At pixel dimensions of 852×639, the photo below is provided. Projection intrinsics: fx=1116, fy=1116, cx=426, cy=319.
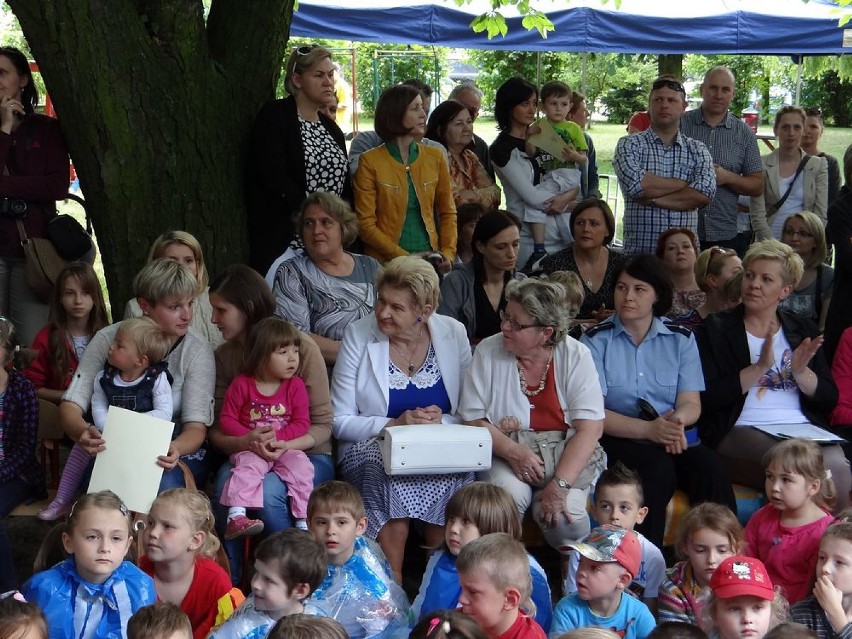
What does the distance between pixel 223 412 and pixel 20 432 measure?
836mm

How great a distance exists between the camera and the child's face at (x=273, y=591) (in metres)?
3.44

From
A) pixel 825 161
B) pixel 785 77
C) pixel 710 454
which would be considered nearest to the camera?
pixel 710 454

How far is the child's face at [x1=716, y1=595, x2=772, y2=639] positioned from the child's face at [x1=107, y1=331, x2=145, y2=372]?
2398mm

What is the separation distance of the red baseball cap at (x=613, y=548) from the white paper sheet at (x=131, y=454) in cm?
163

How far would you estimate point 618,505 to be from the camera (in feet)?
13.9

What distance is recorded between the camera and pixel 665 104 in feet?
22.5

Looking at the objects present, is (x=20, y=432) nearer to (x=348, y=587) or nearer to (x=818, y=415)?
(x=348, y=587)

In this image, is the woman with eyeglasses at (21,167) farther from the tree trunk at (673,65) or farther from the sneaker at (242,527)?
the tree trunk at (673,65)

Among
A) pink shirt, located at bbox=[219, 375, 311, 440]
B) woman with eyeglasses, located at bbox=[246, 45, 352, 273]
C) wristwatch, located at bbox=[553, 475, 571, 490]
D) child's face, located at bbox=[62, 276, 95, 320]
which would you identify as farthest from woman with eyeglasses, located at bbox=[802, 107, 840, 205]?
child's face, located at bbox=[62, 276, 95, 320]

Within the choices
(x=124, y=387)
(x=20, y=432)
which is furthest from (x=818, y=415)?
(x=20, y=432)

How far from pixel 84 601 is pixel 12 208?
2686 mm

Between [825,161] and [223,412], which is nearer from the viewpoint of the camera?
[223,412]

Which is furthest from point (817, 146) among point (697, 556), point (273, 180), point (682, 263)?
point (697, 556)

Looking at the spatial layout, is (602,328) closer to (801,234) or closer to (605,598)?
(605,598)
